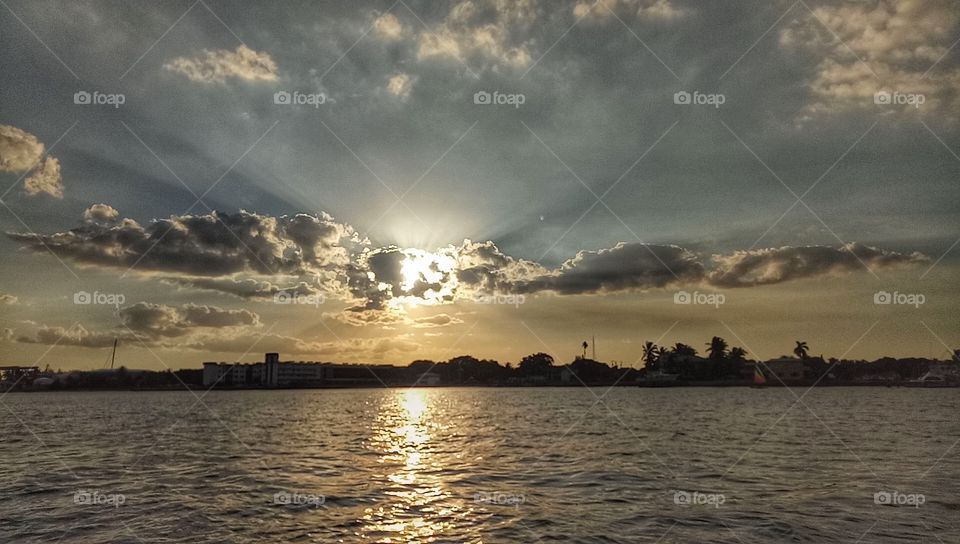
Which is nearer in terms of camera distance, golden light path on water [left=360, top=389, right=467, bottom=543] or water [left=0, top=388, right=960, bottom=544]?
golden light path on water [left=360, top=389, right=467, bottom=543]

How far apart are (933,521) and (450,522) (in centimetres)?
1804

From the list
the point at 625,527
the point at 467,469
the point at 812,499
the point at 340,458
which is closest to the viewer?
the point at 625,527

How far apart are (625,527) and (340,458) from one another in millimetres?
23731

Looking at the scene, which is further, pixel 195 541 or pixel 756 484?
pixel 756 484

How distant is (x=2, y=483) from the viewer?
30125 mm

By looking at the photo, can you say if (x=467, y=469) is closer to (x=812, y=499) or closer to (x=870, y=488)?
(x=812, y=499)

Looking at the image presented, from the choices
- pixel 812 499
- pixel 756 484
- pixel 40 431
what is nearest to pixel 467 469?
pixel 756 484

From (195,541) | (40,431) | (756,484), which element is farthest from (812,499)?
(40,431)

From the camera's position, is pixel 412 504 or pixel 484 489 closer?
pixel 412 504

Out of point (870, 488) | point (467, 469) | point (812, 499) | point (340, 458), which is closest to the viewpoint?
point (812, 499)

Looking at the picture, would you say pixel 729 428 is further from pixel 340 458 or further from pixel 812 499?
pixel 340 458

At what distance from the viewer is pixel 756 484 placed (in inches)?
1145

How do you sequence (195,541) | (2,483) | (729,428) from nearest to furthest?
(195,541), (2,483), (729,428)

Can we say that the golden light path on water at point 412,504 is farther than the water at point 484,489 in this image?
No
